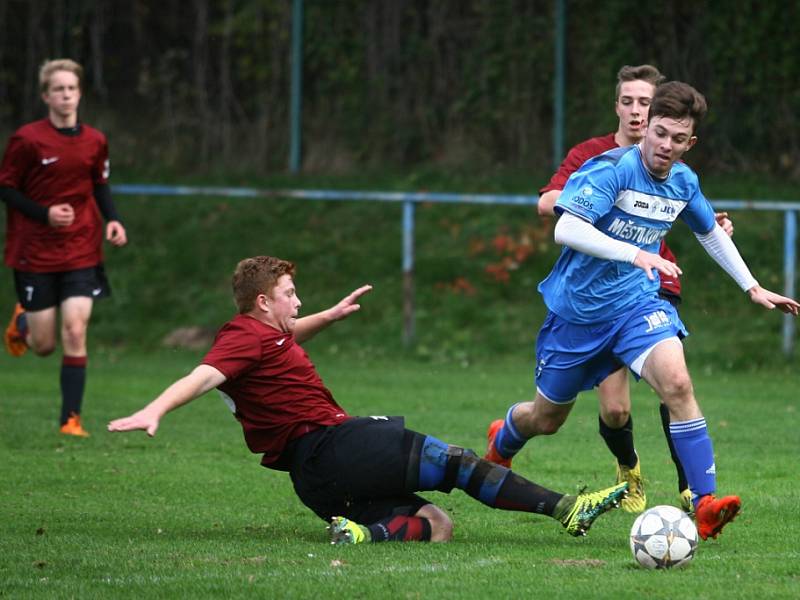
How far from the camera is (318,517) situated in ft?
23.7

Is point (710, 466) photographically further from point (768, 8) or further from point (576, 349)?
point (768, 8)

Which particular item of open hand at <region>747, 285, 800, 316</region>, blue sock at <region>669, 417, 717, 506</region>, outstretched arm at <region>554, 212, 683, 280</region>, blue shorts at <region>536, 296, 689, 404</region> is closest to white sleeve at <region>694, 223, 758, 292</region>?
open hand at <region>747, 285, 800, 316</region>

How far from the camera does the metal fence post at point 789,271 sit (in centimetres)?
1419

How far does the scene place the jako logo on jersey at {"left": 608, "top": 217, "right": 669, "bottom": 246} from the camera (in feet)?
21.6

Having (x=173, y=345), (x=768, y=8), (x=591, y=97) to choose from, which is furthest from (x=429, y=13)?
(x=173, y=345)

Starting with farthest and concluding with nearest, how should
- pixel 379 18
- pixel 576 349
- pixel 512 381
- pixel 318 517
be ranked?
pixel 379 18
pixel 512 381
pixel 318 517
pixel 576 349

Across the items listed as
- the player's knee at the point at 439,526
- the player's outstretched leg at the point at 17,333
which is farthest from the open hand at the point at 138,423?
the player's outstretched leg at the point at 17,333

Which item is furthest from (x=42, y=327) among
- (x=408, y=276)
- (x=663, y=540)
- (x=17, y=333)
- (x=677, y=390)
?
(x=663, y=540)

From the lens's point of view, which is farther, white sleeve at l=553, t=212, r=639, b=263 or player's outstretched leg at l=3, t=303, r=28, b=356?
player's outstretched leg at l=3, t=303, r=28, b=356

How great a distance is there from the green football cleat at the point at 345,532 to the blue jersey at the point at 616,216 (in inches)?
54.2

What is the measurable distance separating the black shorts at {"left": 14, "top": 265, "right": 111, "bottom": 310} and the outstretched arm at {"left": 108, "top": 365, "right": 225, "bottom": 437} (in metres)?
4.42

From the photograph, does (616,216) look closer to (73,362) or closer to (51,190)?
(73,362)

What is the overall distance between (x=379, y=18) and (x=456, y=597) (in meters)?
14.5

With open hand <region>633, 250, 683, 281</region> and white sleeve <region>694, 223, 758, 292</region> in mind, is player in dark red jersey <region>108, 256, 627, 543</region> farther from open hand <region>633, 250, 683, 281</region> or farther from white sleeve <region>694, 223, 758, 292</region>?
white sleeve <region>694, 223, 758, 292</region>
